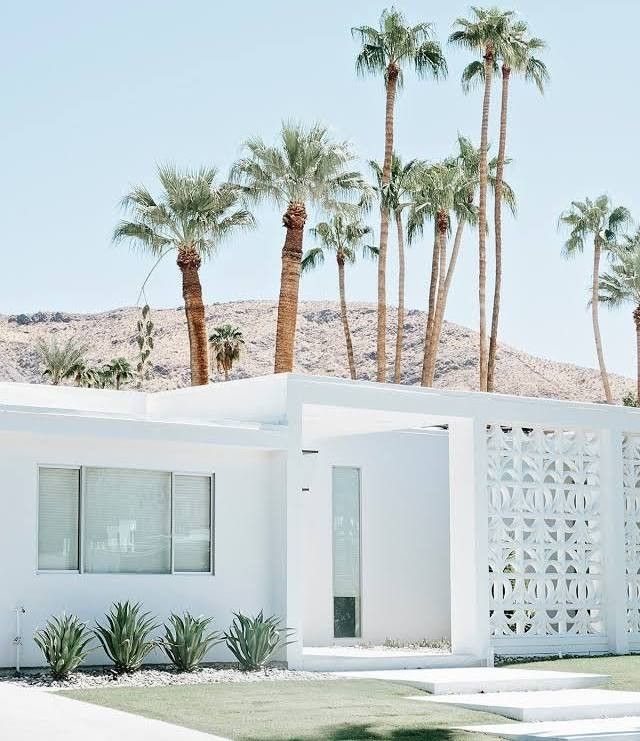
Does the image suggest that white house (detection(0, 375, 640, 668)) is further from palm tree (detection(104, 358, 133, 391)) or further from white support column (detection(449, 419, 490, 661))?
palm tree (detection(104, 358, 133, 391))

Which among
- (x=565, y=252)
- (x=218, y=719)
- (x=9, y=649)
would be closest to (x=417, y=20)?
(x=565, y=252)

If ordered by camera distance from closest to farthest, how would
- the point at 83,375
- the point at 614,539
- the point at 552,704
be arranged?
1. the point at 552,704
2. the point at 614,539
3. the point at 83,375

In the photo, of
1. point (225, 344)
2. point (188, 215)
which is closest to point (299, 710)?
point (188, 215)

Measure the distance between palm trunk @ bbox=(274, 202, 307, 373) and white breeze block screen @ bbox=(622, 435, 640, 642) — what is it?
35.4 feet

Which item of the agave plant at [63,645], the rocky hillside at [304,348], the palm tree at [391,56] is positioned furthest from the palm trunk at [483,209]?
the rocky hillside at [304,348]

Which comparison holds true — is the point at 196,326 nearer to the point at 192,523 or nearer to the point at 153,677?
the point at 192,523

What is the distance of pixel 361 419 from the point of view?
66.6ft

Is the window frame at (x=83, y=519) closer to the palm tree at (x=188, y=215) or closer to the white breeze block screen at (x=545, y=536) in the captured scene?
the white breeze block screen at (x=545, y=536)

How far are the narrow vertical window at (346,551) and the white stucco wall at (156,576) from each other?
3967mm

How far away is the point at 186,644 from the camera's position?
1708cm

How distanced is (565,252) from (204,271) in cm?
2381

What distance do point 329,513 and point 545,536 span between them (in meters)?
3.35

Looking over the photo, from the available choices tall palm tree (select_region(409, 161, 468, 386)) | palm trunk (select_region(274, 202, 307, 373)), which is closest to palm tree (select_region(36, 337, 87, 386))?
tall palm tree (select_region(409, 161, 468, 386))

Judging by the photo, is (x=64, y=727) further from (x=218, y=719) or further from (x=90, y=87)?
(x=90, y=87)
